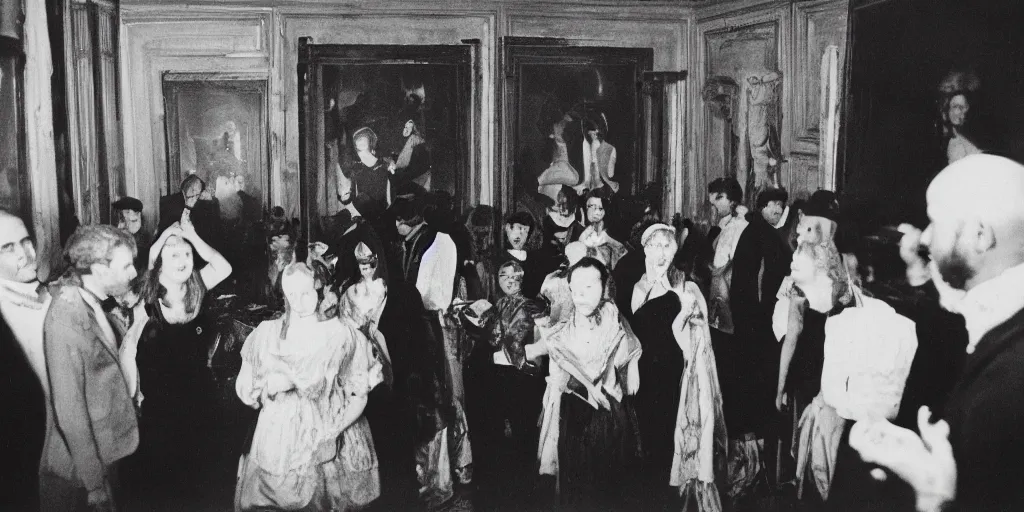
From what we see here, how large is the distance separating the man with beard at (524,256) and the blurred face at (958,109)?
6.20ft

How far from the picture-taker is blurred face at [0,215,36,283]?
171 inches

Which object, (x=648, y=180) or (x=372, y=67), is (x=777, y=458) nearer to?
(x=648, y=180)

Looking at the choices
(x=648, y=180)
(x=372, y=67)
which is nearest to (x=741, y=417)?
(x=648, y=180)

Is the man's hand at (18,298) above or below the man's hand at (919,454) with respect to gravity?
above

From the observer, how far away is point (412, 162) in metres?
4.54

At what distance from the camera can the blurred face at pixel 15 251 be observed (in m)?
4.34

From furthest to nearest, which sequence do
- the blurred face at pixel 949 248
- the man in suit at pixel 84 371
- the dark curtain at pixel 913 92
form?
1. the man in suit at pixel 84 371
2. the blurred face at pixel 949 248
3. the dark curtain at pixel 913 92

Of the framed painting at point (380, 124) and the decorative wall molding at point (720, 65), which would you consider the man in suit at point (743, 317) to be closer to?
the decorative wall molding at point (720, 65)

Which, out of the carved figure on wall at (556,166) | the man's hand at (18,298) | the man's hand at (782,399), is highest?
the carved figure on wall at (556,166)

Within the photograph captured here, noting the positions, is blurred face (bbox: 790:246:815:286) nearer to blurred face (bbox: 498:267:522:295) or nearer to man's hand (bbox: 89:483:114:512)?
blurred face (bbox: 498:267:522:295)

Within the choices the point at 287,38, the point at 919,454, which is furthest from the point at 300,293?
the point at 919,454

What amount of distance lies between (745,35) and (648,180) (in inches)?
31.8

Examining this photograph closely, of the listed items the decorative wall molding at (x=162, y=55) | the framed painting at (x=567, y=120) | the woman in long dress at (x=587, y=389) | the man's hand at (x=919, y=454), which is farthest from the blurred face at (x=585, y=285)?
the decorative wall molding at (x=162, y=55)

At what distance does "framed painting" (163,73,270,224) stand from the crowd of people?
107 mm
